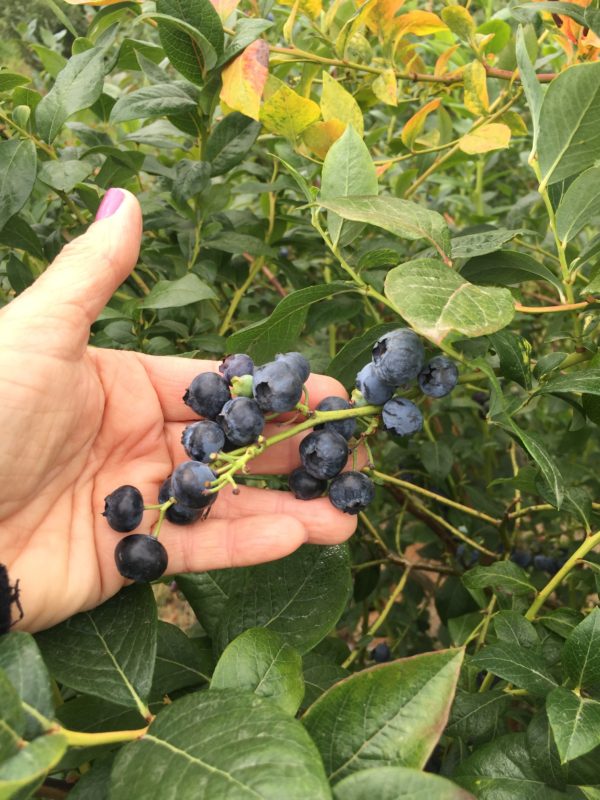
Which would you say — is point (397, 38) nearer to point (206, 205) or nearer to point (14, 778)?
point (206, 205)

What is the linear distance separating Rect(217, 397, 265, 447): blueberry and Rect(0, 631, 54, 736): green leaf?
386mm

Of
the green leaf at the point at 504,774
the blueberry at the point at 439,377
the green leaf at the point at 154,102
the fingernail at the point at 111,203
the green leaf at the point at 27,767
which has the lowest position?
the green leaf at the point at 504,774

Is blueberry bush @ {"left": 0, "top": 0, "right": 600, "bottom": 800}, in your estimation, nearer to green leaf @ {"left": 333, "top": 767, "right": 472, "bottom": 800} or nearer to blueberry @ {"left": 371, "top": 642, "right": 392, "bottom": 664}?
green leaf @ {"left": 333, "top": 767, "right": 472, "bottom": 800}

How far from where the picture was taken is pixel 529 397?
0.96 m

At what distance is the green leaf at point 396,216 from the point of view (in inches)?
32.9

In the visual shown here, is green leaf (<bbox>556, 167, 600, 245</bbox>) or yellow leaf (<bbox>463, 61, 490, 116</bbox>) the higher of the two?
yellow leaf (<bbox>463, 61, 490, 116</bbox>)

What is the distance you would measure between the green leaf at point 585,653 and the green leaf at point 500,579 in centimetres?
23

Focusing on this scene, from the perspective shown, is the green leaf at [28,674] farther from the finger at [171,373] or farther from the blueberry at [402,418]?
the finger at [171,373]

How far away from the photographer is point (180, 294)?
1.17 metres

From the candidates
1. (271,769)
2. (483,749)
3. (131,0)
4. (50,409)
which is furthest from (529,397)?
(131,0)

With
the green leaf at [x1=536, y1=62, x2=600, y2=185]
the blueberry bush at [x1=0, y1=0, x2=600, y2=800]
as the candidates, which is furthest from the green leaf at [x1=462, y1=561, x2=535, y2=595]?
the green leaf at [x1=536, y1=62, x2=600, y2=185]

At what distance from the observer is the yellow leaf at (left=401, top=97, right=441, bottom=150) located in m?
1.35

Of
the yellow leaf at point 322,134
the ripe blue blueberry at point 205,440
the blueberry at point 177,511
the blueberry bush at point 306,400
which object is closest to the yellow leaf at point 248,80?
the blueberry bush at point 306,400

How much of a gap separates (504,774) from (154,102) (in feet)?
4.02
